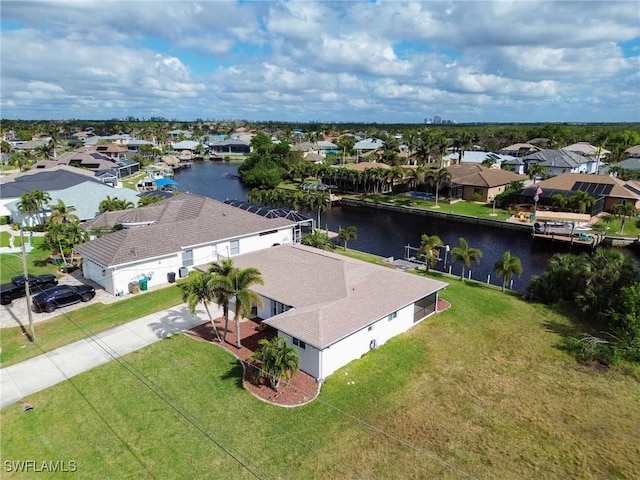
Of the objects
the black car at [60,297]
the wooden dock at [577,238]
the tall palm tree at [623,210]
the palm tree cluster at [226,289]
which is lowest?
the wooden dock at [577,238]

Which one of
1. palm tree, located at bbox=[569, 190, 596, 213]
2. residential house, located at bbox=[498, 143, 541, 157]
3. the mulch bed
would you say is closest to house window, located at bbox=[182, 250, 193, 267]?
the mulch bed

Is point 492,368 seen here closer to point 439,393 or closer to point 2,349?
point 439,393

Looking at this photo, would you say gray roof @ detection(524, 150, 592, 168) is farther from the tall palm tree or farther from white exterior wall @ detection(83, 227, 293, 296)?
white exterior wall @ detection(83, 227, 293, 296)

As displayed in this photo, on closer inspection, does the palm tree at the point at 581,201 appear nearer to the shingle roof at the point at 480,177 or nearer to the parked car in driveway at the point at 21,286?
the shingle roof at the point at 480,177

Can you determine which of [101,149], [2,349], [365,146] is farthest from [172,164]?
[2,349]

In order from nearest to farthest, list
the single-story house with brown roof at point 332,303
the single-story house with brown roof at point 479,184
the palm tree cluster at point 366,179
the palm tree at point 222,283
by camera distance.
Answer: the single-story house with brown roof at point 332,303 → the palm tree at point 222,283 → the single-story house with brown roof at point 479,184 → the palm tree cluster at point 366,179

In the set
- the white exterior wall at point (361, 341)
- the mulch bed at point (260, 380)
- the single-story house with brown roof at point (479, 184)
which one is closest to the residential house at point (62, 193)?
the mulch bed at point (260, 380)
